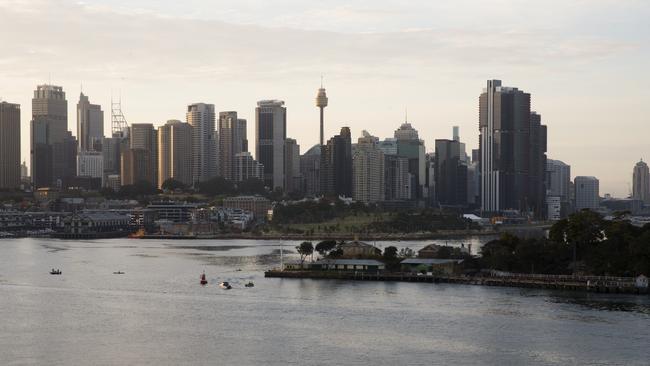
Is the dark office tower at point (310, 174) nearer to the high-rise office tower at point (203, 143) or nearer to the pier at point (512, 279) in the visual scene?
the high-rise office tower at point (203, 143)

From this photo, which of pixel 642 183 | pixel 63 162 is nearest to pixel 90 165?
pixel 63 162

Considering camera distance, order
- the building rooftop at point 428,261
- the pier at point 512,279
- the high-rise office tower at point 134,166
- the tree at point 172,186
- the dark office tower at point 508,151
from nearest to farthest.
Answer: the pier at point 512,279, the building rooftop at point 428,261, the tree at point 172,186, the dark office tower at point 508,151, the high-rise office tower at point 134,166

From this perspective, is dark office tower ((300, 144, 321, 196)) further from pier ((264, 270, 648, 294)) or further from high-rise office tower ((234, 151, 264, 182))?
pier ((264, 270, 648, 294))

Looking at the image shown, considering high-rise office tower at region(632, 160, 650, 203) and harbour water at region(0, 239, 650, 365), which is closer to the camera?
harbour water at region(0, 239, 650, 365)

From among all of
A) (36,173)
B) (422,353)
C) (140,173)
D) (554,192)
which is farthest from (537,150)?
(422,353)

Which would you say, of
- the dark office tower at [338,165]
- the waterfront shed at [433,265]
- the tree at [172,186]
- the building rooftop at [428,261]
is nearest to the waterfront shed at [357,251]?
the building rooftop at [428,261]

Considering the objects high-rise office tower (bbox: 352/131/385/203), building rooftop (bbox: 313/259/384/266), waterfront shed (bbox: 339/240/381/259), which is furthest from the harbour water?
high-rise office tower (bbox: 352/131/385/203)
